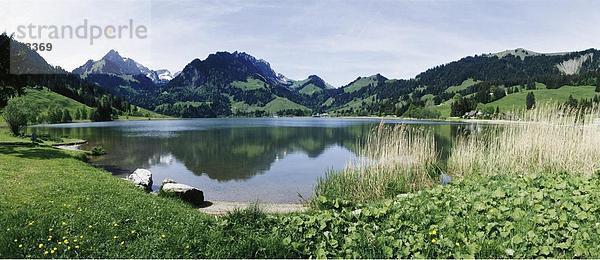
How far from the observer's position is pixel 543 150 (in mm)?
19359

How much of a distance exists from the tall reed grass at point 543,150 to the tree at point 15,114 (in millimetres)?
61528

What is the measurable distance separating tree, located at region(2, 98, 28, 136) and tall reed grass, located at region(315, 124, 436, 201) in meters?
56.3

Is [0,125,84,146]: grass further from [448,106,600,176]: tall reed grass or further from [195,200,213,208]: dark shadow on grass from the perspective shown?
[448,106,600,176]: tall reed grass

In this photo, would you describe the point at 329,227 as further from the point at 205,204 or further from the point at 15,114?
the point at 15,114

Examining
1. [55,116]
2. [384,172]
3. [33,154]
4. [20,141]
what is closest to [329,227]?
[384,172]

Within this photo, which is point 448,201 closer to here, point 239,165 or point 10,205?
point 10,205

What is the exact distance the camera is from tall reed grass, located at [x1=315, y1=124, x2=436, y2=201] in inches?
683

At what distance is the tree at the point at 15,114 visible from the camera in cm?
5503

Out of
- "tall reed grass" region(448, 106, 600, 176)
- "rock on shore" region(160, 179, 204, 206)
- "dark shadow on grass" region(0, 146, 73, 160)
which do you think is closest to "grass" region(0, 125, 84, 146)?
"dark shadow on grass" region(0, 146, 73, 160)

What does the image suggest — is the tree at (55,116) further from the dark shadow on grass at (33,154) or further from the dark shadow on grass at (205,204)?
the dark shadow on grass at (205,204)

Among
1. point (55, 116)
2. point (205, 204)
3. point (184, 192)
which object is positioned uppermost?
point (55, 116)

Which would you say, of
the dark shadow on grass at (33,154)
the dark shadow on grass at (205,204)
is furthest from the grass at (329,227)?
the dark shadow on grass at (33,154)

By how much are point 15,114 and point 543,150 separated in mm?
65794

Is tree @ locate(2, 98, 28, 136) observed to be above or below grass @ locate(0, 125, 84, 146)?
above
